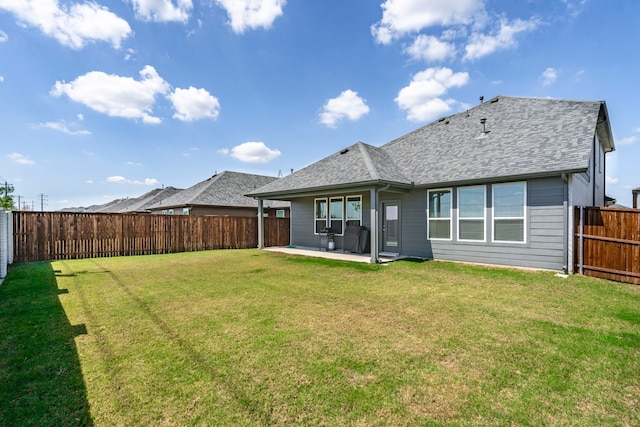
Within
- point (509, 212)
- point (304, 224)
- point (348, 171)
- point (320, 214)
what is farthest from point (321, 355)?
point (304, 224)

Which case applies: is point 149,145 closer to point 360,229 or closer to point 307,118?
point 307,118

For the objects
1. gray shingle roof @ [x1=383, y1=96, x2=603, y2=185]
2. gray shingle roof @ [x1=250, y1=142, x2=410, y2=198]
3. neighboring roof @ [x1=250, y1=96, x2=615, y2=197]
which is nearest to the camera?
gray shingle roof @ [x1=383, y1=96, x2=603, y2=185]

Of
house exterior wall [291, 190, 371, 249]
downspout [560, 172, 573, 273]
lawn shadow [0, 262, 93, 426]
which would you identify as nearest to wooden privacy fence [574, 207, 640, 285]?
downspout [560, 172, 573, 273]

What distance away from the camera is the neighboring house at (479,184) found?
7395 mm

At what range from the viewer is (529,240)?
7.62m

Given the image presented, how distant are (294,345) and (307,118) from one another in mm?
14468

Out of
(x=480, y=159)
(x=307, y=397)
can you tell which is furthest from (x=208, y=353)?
Result: (x=480, y=159)

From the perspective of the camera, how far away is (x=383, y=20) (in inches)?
407

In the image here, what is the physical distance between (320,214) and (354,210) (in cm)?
193

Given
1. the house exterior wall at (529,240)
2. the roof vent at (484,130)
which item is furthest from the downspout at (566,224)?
the roof vent at (484,130)

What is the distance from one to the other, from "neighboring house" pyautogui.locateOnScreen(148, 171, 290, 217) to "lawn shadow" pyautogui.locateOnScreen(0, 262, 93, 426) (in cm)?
1339

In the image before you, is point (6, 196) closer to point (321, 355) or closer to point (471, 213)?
point (321, 355)

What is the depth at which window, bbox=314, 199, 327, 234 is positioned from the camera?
12.7 m

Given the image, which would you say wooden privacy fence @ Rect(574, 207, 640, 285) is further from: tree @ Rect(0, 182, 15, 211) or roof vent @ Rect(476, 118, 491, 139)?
tree @ Rect(0, 182, 15, 211)
